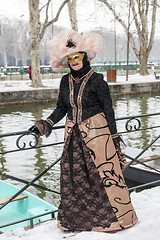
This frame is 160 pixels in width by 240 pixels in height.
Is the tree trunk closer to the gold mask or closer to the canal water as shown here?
the canal water

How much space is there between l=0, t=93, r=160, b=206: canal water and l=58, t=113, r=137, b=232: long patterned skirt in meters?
3.38

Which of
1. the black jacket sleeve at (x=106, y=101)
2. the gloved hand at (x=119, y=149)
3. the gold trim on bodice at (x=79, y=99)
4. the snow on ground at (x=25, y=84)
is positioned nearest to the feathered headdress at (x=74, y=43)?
the gold trim on bodice at (x=79, y=99)

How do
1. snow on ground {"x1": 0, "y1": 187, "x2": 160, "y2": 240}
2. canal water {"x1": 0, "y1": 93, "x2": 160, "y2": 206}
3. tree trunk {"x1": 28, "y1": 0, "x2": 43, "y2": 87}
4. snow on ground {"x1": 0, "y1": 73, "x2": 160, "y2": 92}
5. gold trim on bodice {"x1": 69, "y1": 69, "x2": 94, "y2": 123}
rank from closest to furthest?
snow on ground {"x1": 0, "y1": 187, "x2": 160, "y2": 240} < gold trim on bodice {"x1": 69, "y1": 69, "x2": 94, "y2": 123} < canal water {"x1": 0, "y1": 93, "x2": 160, "y2": 206} < snow on ground {"x1": 0, "y1": 73, "x2": 160, "y2": 92} < tree trunk {"x1": 28, "y1": 0, "x2": 43, "y2": 87}

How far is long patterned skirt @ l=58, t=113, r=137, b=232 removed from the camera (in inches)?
119

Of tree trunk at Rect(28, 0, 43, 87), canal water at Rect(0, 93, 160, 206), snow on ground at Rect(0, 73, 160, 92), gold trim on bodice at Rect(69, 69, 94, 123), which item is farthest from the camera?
tree trunk at Rect(28, 0, 43, 87)

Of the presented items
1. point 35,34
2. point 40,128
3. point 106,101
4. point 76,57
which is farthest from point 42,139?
point 35,34

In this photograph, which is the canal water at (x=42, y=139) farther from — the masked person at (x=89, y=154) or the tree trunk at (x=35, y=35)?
the tree trunk at (x=35, y=35)

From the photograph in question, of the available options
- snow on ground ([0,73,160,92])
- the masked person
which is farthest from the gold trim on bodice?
snow on ground ([0,73,160,92])

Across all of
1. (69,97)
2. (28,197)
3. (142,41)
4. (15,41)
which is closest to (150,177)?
(28,197)

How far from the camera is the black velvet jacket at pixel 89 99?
304cm

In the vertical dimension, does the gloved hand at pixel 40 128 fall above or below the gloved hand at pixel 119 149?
above
